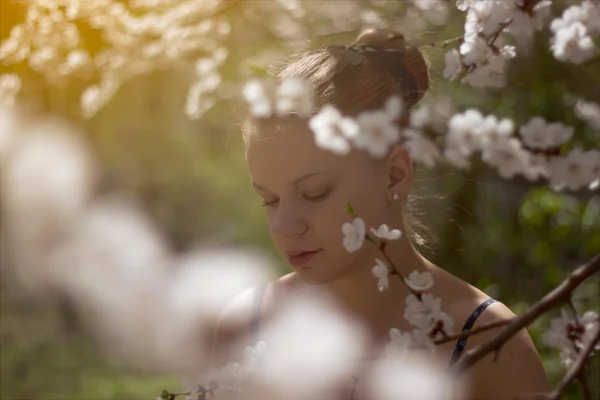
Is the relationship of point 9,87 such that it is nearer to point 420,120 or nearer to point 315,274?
point 315,274

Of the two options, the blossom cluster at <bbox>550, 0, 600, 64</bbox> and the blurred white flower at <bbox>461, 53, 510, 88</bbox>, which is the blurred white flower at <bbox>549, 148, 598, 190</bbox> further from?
the blurred white flower at <bbox>461, 53, 510, 88</bbox>

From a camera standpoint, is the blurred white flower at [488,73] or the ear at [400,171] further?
the ear at [400,171]

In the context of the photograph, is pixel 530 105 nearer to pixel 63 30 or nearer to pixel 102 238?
pixel 63 30

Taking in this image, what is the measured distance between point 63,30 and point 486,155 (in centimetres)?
164

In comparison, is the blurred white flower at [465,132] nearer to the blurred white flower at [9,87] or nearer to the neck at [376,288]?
the neck at [376,288]

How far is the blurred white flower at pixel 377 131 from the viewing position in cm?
91

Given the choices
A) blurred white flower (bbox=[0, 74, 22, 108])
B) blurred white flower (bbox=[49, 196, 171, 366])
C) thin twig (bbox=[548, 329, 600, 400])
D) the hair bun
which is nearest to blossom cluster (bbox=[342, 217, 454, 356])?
thin twig (bbox=[548, 329, 600, 400])

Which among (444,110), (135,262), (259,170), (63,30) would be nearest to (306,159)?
(259,170)

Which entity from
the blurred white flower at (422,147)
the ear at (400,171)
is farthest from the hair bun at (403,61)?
the blurred white flower at (422,147)

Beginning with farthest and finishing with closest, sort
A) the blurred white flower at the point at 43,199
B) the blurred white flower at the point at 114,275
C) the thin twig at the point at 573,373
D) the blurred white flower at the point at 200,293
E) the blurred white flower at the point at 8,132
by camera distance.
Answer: the blurred white flower at the point at 43,199 → the blurred white flower at the point at 114,275 → the blurred white flower at the point at 8,132 → the blurred white flower at the point at 200,293 → the thin twig at the point at 573,373

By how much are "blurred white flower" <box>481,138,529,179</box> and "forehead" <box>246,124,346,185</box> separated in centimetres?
50

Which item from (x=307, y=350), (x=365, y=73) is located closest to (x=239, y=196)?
(x=307, y=350)

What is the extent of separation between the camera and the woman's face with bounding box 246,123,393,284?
4.36 feet

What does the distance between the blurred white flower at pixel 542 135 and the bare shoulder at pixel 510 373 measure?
0.49 m
